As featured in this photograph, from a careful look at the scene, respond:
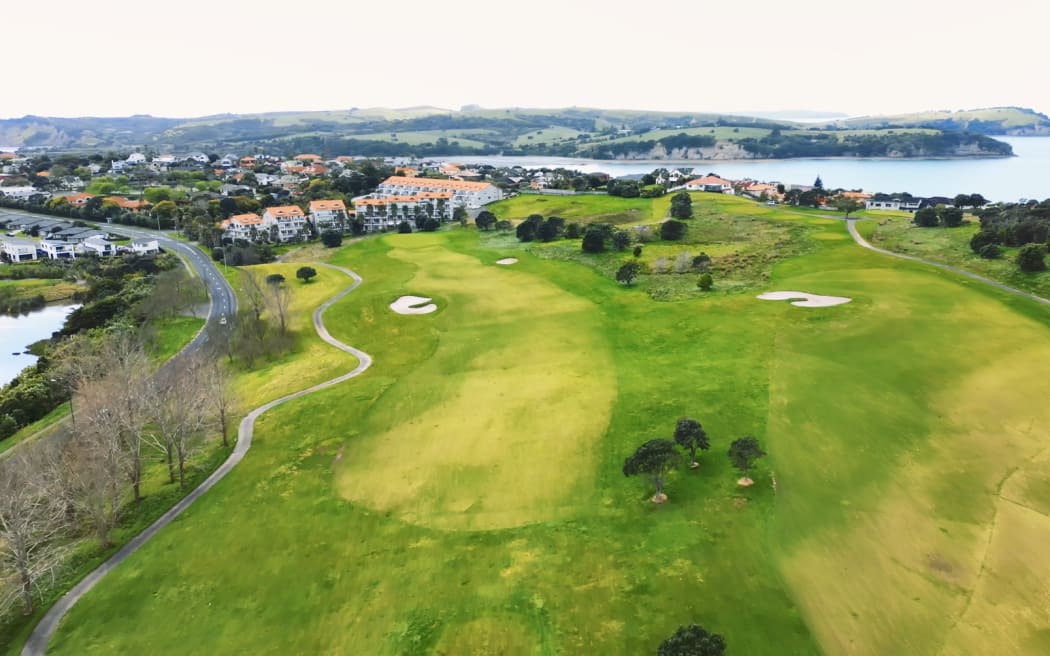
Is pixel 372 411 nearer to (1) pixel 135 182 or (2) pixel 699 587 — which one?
(2) pixel 699 587

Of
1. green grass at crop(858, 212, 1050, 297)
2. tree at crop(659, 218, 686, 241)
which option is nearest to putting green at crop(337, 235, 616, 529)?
tree at crop(659, 218, 686, 241)

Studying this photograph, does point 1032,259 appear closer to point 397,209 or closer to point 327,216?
point 397,209

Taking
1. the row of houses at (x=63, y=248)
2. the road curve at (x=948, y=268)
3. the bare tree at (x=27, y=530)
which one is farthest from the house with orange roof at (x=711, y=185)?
the bare tree at (x=27, y=530)

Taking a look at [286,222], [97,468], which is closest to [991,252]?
[97,468]

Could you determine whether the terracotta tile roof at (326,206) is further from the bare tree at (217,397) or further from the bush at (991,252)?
the bush at (991,252)

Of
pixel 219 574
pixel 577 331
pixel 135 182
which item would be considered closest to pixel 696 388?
pixel 577 331

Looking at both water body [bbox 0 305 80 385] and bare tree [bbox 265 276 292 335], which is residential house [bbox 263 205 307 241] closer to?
water body [bbox 0 305 80 385]
